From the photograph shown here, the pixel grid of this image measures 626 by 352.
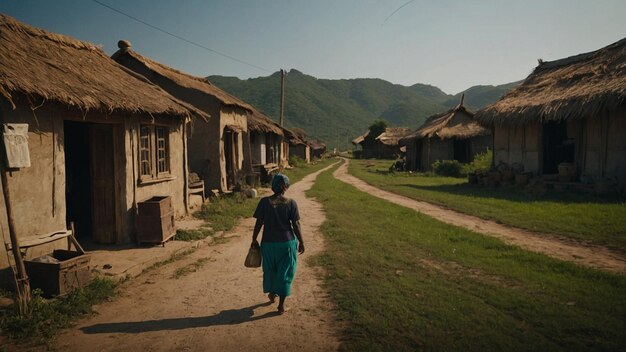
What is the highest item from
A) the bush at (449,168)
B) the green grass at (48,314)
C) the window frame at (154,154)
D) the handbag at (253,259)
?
the window frame at (154,154)

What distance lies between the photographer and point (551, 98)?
14.4 metres

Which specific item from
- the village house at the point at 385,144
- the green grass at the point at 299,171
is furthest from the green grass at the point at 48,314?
the village house at the point at 385,144

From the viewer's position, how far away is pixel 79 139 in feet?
30.2

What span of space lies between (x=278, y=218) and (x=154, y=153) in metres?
5.46

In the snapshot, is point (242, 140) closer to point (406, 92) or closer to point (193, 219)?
point (193, 219)

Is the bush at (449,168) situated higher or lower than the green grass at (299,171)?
higher

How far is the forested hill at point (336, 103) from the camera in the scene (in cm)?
9331

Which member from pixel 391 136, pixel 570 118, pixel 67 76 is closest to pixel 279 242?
pixel 67 76

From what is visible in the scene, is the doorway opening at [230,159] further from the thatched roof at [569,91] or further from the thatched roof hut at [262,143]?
the thatched roof at [569,91]

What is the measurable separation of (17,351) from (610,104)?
1518 cm

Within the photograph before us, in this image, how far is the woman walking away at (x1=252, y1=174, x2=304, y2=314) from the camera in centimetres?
466

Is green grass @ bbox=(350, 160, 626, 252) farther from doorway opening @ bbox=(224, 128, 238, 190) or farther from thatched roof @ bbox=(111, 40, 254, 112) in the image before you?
thatched roof @ bbox=(111, 40, 254, 112)

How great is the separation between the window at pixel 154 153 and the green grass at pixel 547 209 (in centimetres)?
815

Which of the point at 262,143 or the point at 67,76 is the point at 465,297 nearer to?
the point at 67,76
